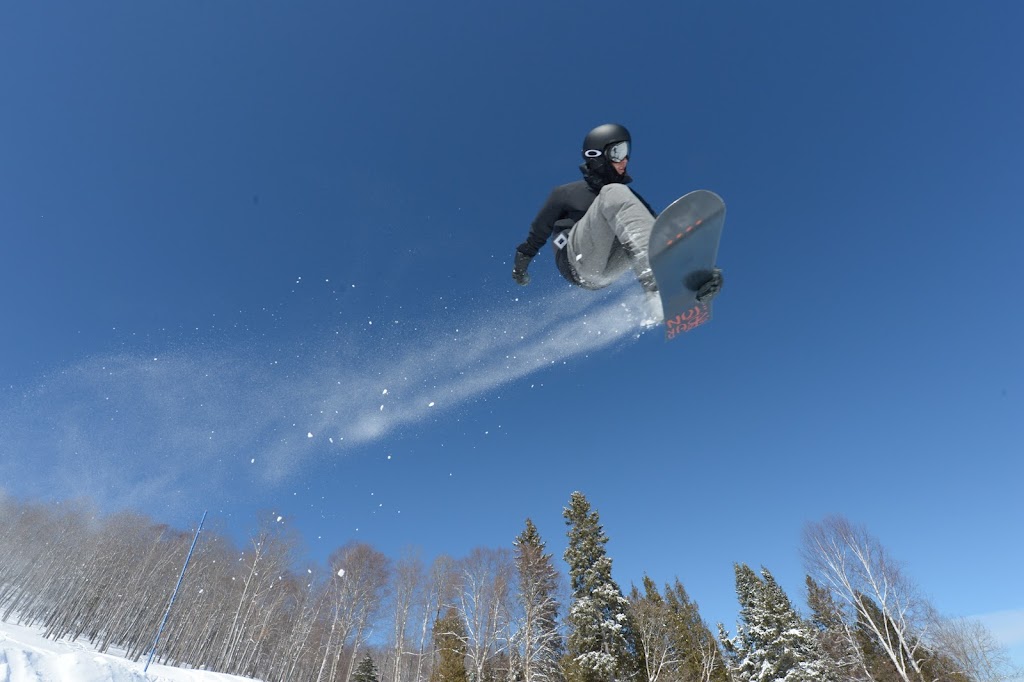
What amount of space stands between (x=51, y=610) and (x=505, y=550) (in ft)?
128

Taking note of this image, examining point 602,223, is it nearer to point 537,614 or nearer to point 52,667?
point 52,667

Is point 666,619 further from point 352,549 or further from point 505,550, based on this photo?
point 352,549

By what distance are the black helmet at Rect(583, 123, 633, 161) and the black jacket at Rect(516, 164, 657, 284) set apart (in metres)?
0.21

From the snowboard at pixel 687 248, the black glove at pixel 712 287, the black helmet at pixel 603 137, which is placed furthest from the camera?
the black helmet at pixel 603 137

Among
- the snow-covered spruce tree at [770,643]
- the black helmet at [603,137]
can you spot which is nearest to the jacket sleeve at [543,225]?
the black helmet at [603,137]

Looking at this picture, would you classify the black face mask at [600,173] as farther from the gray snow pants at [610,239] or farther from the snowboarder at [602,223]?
the gray snow pants at [610,239]

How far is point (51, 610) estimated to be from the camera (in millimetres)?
37688

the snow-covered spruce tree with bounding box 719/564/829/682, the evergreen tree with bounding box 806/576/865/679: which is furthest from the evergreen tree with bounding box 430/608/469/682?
the evergreen tree with bounding box 806/576/865/679

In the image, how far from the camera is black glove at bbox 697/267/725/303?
3.92 metres

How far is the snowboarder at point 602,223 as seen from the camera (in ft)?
12.7

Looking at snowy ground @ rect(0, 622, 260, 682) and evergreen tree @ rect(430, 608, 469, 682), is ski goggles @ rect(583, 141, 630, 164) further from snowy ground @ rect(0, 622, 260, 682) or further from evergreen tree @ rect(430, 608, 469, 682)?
evergreen tree @ rect(430, 608, 469, 682)

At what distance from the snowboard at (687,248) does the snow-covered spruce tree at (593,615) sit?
22435mm

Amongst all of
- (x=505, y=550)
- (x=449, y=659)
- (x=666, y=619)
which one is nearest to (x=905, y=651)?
(x=666, y=619)

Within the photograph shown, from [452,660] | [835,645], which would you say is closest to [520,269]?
[452,660]
